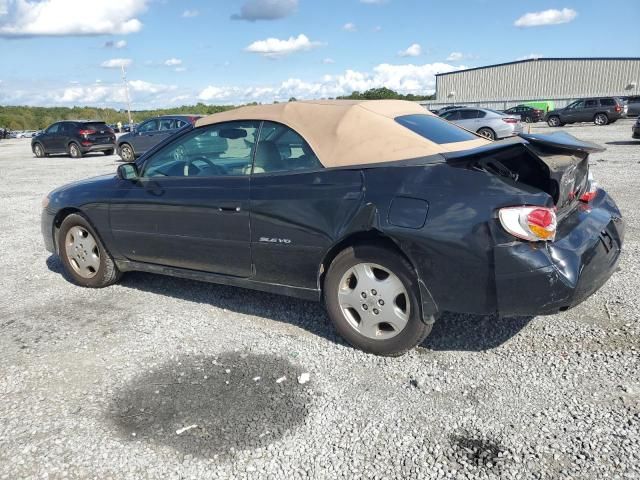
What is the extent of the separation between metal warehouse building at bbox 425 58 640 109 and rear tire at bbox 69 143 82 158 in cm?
3695

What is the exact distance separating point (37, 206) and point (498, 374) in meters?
9.38

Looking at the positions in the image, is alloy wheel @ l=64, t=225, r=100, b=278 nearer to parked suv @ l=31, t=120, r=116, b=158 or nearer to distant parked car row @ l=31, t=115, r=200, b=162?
distant parked car row @ l=31, t=115, r=200, b=162

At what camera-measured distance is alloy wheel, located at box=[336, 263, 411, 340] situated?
3348mm

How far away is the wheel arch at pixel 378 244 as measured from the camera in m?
3.21

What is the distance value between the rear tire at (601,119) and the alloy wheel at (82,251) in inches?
1239

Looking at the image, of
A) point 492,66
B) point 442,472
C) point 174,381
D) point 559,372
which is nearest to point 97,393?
point 174,381

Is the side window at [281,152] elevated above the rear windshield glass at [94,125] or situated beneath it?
situated beneath

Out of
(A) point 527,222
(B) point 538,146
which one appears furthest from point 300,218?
(B) point 538,146

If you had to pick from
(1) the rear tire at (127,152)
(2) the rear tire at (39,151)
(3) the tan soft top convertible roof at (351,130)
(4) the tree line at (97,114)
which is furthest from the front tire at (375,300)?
(4) the tree line at (97,114)

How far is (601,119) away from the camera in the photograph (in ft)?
A: 99.3

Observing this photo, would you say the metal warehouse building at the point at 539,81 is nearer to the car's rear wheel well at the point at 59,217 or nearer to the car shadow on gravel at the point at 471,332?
the car's rear wheel well at the point at 59,217

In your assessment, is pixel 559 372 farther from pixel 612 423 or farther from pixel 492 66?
pixel 492 66

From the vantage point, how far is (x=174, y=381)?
131 inches

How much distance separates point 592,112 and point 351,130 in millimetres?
31516
